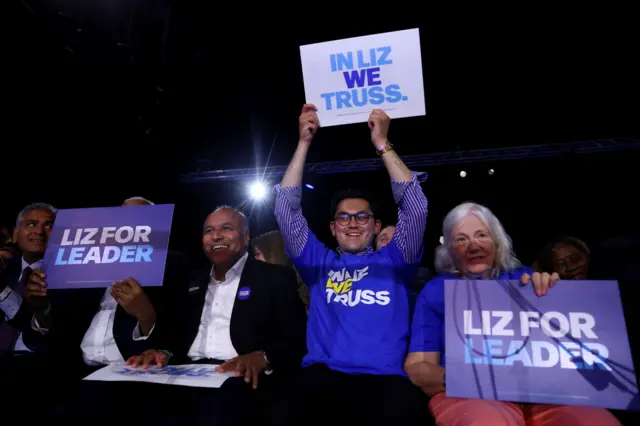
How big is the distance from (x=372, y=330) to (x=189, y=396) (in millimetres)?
851

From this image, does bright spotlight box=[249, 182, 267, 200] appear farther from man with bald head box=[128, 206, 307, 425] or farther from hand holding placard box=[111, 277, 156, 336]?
hand holding placard box=[111, 277, 156, 336]

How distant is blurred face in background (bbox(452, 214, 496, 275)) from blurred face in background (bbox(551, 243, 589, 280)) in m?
1.23

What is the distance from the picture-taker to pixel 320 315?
6.69 ft

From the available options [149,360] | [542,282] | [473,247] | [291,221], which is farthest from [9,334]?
[542,282]

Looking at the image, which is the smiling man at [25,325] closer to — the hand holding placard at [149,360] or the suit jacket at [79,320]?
the suit jacket at [79,320]

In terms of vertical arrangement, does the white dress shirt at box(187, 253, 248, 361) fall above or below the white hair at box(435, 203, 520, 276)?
below

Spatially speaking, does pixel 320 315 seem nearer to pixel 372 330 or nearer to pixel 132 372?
pixel 372 330

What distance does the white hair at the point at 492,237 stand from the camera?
1958mm

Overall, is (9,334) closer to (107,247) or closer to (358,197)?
(107,247)

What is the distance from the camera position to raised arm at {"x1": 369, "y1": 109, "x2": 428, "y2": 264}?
6.63 ft

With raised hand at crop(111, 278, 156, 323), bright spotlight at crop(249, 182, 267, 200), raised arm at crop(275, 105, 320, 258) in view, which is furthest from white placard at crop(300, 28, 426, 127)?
bright spotlight at crop(249, 182, 267, 200)

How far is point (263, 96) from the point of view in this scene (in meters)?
5.45

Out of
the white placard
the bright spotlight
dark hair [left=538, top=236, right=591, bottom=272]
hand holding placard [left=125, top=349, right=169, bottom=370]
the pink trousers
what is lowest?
the pink trousers

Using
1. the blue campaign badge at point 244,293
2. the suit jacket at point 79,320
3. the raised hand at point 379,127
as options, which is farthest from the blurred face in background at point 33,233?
the raised hand at point 379,127
